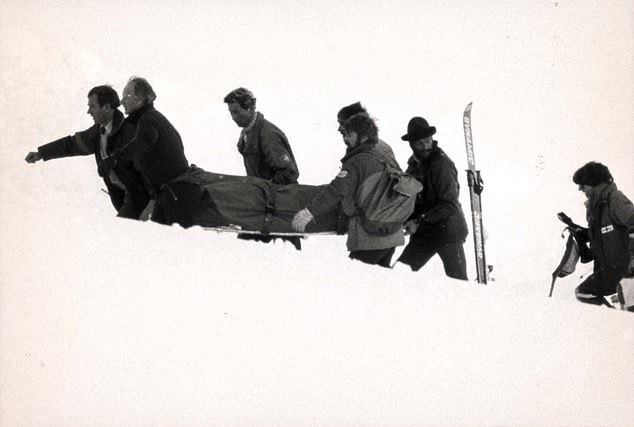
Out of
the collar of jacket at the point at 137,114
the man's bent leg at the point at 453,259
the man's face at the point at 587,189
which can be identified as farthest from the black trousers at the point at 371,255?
the man's face at the point at 587,189

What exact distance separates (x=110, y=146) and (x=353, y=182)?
5.11 feet

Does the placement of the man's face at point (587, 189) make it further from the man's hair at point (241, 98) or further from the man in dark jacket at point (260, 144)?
the man's hair at point (241, 98)

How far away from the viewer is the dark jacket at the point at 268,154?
7.79m

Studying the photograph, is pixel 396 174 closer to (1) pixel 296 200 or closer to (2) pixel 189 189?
(1) pixel 296 200

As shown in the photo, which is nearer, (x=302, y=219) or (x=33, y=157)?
(x=302, y=219)

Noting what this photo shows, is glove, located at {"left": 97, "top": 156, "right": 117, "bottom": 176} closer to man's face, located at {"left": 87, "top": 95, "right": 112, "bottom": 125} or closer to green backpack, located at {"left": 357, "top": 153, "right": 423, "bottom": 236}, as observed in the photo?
man's face, located at {"left": 87, "top": 95, "right": 112, "bottom": 125}

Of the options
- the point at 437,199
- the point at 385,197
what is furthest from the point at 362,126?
the point at 437,199

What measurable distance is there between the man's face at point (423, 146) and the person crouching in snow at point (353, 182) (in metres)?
0.42

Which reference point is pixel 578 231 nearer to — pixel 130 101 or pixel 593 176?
pixel 593 176

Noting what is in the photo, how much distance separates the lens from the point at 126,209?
755cm

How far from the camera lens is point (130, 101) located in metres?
7.56

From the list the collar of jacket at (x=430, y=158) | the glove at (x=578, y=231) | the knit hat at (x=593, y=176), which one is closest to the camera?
the collar of jacket at (x=430, y=158)

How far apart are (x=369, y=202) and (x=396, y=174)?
25 centimetres

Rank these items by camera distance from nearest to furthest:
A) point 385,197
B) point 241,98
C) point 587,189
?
point 385,197, point 241,98, point 587,189
